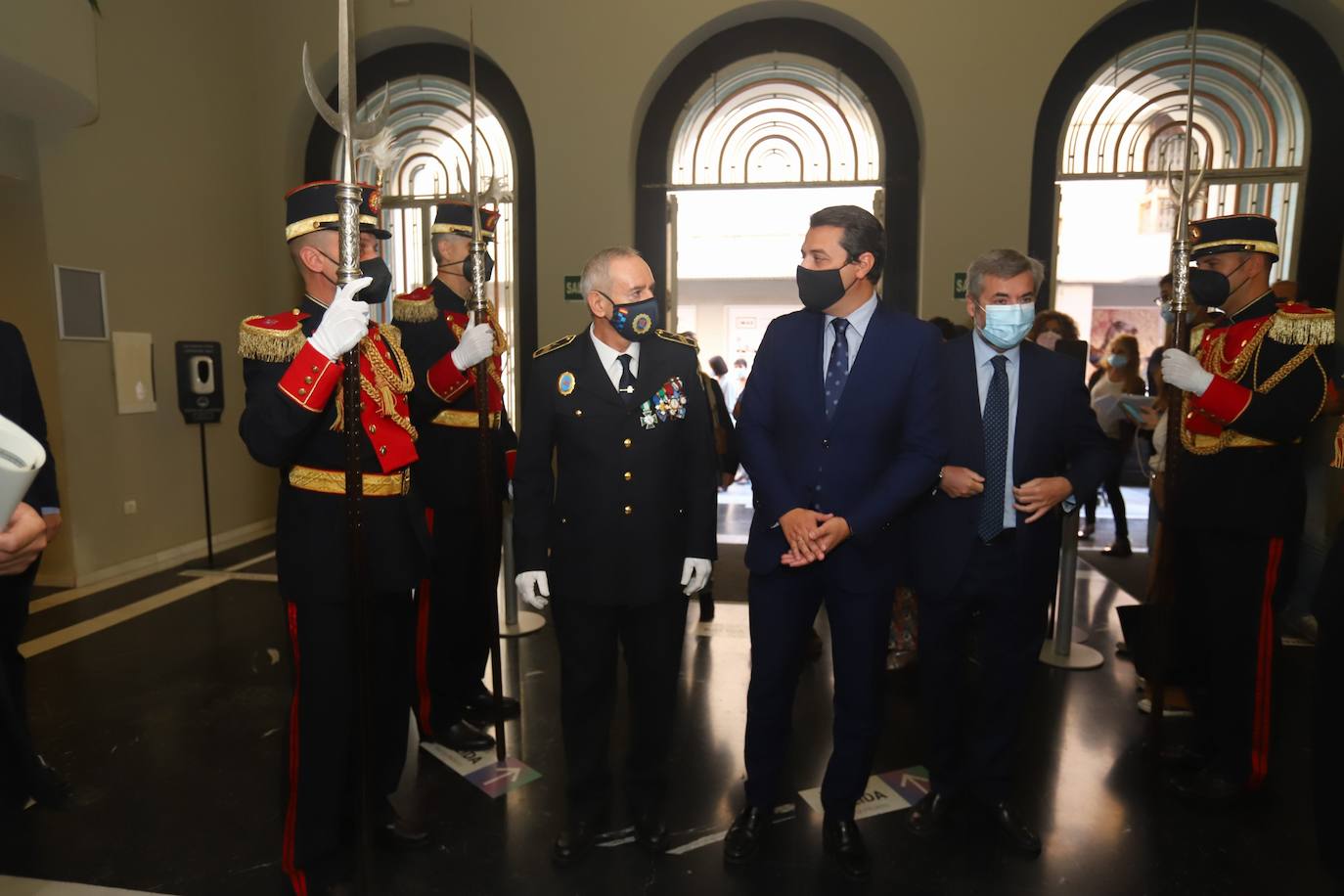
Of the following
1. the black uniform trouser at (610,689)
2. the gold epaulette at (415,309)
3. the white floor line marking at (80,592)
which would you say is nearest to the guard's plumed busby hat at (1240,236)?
the black uniform trouser at (610,689)

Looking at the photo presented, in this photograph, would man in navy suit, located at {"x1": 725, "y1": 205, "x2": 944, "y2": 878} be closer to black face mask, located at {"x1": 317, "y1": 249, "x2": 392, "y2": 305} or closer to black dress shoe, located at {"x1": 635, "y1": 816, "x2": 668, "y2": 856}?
black dress shoe, located at {"x1": 635, "y1": 816, "x2": 668, "y2": 856}

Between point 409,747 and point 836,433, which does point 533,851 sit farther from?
point 836,433

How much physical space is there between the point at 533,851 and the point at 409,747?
0.80 m

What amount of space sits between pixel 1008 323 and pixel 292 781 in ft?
6.90

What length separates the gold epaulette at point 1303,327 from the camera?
225cm

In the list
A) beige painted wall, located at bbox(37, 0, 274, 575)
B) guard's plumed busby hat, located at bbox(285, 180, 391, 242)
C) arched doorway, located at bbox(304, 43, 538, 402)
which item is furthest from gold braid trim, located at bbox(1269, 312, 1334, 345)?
beige painted wall, located at bbox(37, 0, 274, 575)

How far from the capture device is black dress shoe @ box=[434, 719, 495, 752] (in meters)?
2.75

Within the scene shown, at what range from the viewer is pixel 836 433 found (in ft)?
6.47

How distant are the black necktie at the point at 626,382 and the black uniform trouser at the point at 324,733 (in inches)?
29.5

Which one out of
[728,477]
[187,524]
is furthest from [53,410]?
[728,477]

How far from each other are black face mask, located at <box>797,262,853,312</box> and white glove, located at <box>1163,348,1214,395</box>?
3.39 feet

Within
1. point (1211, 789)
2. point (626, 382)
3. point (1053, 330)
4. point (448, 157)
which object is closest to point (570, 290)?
point (448, 157)

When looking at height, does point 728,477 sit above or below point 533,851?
above

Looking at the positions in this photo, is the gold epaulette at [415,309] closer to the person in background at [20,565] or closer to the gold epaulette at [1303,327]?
the person in background at [20,565]
